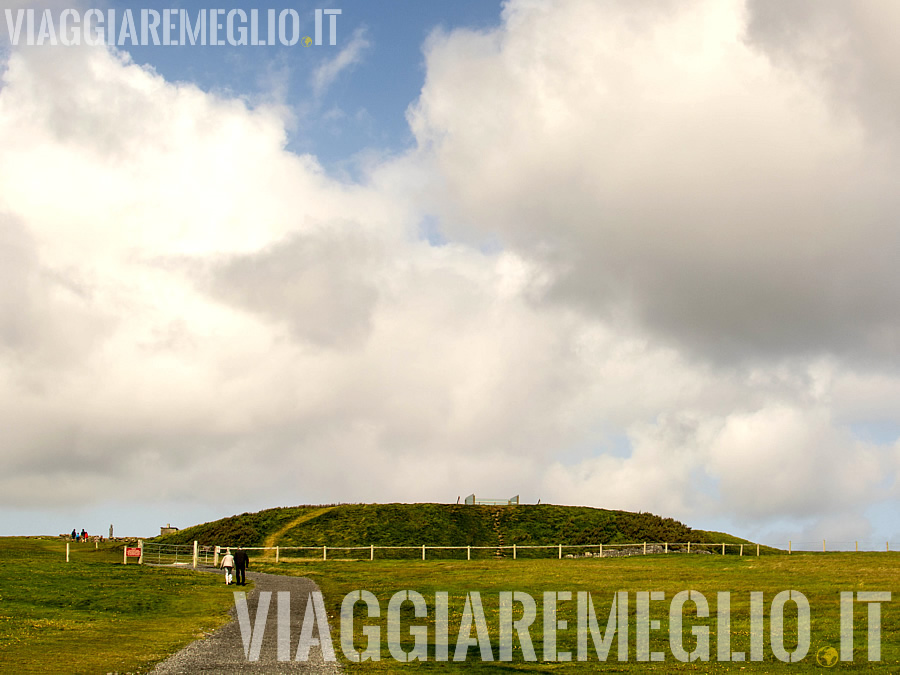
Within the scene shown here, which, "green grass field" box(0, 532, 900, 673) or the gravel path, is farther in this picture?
"green grass field" box(0, 532, 900, 673)

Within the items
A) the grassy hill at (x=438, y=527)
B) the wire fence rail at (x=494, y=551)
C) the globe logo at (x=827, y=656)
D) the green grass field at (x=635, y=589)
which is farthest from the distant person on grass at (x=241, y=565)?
the grassy hill at (x=438, y=527)

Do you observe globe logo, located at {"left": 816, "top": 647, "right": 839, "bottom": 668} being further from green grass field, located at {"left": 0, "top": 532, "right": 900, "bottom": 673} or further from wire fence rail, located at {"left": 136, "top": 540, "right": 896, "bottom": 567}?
wire fence rail, located at {"left": 136, "top": 540, "right": 896, "bottom": 567}

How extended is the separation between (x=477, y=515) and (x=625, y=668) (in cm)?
6929

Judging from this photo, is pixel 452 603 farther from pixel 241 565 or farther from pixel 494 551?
pixel 494 551

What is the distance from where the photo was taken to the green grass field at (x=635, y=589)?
25.2m

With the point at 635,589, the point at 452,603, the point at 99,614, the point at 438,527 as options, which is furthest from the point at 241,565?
the point at 438,527

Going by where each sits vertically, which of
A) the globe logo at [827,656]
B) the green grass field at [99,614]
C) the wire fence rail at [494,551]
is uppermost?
the globe logo at [827,656]

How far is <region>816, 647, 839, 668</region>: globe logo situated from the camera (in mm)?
24141

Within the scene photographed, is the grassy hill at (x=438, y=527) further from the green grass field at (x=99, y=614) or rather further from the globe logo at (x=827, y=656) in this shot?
the globe logo at (x=827, y=656)

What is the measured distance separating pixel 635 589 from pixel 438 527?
48.9 meters

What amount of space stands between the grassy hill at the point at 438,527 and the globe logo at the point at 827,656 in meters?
57.2

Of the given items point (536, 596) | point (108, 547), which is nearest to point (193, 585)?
point (536, 596)

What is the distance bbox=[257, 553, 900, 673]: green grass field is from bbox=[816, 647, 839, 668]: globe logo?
0.24 meters

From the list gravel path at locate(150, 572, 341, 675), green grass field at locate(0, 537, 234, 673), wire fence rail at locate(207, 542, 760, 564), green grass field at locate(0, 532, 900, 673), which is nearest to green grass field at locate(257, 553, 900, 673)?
green grass field at locate(0, 532, 900, 673)
